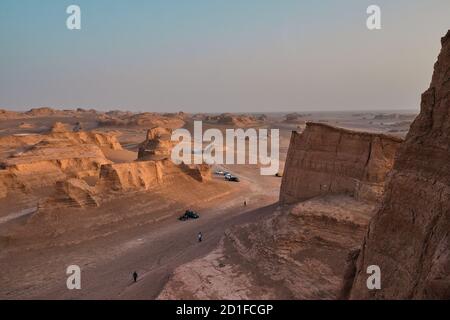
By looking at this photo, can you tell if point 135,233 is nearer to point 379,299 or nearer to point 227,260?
point 227,260

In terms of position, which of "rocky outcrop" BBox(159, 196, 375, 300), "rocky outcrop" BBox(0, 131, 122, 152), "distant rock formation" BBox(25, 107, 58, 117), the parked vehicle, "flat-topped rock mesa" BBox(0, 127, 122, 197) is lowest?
the parked vehicle

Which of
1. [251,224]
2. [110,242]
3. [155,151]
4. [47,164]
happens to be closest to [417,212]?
[251,224]

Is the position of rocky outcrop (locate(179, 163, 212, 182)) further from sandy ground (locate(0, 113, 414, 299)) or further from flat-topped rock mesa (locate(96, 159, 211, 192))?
sandy ground (locate(0, 113, 414, 299))

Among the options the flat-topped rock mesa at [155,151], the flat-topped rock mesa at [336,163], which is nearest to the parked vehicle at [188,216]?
the flat-topped rock mesa at [336,163]

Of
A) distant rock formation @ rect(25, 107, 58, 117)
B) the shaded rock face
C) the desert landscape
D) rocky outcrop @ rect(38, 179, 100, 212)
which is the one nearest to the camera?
the shaded rock face

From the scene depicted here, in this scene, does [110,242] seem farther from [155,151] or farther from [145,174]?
[155,151]

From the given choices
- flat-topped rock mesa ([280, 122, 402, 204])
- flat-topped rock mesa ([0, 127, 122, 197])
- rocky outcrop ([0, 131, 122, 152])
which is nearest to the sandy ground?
flat-topped rock mesa ([0, 127, 122, 197])

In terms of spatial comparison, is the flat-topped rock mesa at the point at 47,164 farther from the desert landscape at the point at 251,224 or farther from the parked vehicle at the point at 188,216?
the parked vehicle at the point at 188,216
